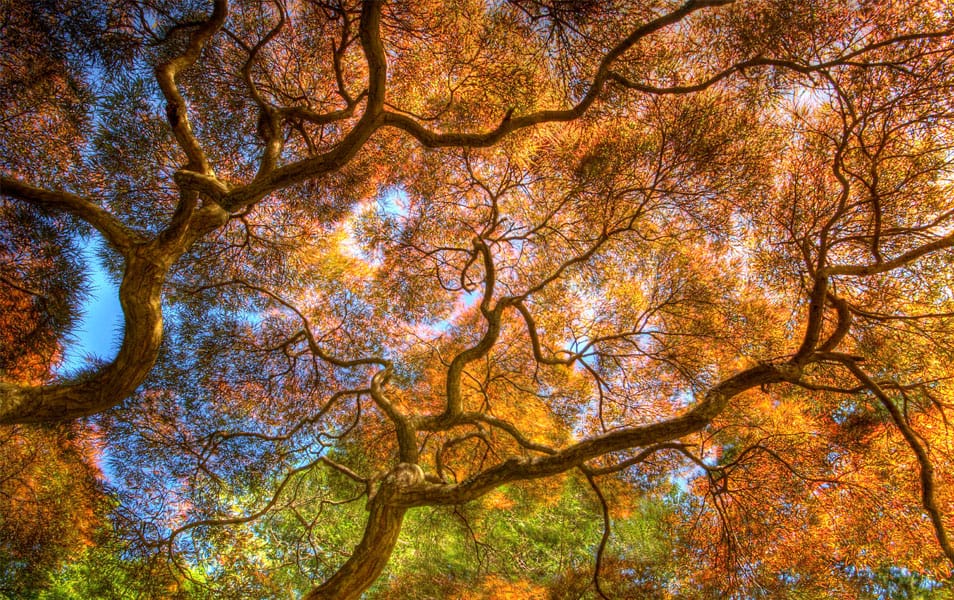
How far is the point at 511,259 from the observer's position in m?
4.36

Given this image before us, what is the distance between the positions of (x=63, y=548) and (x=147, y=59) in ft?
12.3

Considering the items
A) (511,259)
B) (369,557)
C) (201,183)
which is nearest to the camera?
(201,183)

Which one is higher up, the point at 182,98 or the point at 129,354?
the point at 182,98

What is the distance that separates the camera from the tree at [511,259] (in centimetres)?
258

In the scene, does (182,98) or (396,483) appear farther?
(396,483)

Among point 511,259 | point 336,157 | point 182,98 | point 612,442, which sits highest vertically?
point 511,259

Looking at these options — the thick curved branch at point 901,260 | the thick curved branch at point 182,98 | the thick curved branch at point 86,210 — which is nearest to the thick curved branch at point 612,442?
the thick curved branch at point 901,260

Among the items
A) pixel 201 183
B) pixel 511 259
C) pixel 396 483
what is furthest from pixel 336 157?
pixel 511 259

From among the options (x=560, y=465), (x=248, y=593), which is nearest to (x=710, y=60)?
(x=560, y=465)

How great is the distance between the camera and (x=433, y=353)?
4.70 metres

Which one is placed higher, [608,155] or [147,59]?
[608,155]

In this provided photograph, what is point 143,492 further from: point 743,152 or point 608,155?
point 743,152

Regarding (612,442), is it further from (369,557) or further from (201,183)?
(201,183)

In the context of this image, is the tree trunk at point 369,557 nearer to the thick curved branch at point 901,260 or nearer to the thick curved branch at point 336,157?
the thick curved branch at point 336,157
